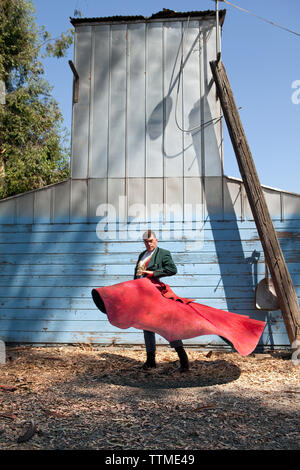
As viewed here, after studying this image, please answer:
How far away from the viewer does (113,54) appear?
840cm

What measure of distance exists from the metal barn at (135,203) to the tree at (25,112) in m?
7.65

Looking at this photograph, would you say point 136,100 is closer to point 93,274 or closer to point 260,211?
point 260,211

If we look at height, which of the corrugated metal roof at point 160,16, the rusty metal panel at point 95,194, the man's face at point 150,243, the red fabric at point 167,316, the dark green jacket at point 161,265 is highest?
the corrugated metal roof at point 160,16

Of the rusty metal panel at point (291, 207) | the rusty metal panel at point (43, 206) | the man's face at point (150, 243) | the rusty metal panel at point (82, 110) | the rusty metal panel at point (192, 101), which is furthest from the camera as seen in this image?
the rusty metal panel at point (82, 110)

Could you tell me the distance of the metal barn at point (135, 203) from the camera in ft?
24.5

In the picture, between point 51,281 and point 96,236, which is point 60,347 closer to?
point 51,281

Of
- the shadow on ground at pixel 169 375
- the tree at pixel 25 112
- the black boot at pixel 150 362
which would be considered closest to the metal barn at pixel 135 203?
the shadow on ground at pixel 169 375

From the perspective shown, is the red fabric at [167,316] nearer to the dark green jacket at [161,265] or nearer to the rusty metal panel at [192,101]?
the dark green jacket at [161,265]

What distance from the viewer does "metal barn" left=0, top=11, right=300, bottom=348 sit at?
748cm

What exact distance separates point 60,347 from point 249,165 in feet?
16.8

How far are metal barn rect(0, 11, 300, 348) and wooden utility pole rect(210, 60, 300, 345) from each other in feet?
1.80

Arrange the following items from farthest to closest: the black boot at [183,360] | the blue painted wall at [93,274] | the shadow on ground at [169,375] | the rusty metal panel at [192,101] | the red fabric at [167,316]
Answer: the rusty metal panel at [192,101]
the blue painted wall at [93,274]
the black boot at [183,360]
the shadow on ground at [169,375]
the red fabric at [167,316]

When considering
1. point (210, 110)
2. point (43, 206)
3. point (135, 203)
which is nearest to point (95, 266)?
point (135, 203)

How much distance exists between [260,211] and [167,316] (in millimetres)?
3042
